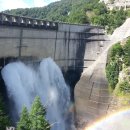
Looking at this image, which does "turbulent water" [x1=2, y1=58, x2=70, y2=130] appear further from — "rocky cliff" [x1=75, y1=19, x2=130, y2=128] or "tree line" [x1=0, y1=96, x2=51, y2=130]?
"tree line" [x1=0, y1=96, x2=51, y2=130]

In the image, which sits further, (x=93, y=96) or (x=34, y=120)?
(x=93, y=96)

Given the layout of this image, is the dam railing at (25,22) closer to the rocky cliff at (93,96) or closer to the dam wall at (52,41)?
the dam wall at (52,41)

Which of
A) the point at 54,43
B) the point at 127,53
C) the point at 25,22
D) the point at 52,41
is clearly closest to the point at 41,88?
the point at 52,41

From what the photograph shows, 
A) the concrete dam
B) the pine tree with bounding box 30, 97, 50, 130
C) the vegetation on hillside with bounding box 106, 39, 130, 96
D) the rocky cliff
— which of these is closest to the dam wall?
the concrete dam

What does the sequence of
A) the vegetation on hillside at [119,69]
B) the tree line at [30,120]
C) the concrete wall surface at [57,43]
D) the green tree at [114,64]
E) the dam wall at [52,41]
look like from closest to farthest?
1. the tree line at [30,120]
2. the dam wall at [52,41]
3. the concrete wall surface at [57,43]
4. the vegetation on hillside at [119,69]
5. the green tree at [114,64]

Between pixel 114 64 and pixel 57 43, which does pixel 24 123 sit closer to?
pixel 114 64

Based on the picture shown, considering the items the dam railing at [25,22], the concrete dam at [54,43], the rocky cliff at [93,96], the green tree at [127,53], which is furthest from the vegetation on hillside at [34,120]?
the green tree at [127,53]
